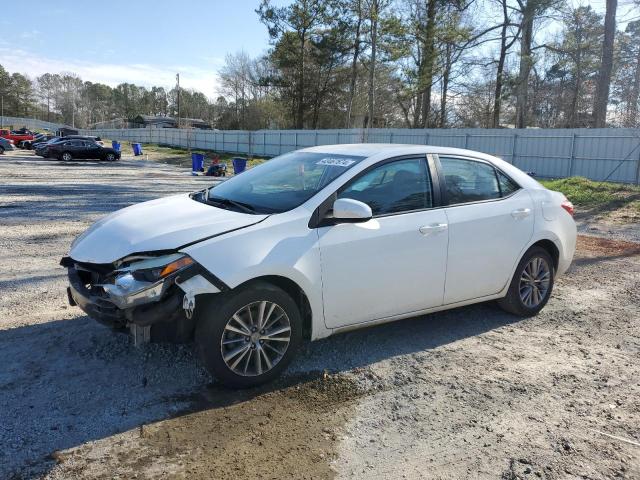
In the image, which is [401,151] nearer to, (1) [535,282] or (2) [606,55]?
(1) [535,282]

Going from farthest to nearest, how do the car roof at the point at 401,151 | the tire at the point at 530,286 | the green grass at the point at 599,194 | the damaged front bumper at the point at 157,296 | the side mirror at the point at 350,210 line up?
the green grass at the point at 599,194 < the tire at the point at 530,286 < the car roof at the point at 401,151 < the side mirror at the point at 350,210 < the damaged front bumper at the point at 157,296

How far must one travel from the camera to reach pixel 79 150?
3231cm

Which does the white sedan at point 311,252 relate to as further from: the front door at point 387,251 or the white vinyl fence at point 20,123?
the white vinyl fence at point 20,123

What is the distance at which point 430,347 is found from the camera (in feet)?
14.6

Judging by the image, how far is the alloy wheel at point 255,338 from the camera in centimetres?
352

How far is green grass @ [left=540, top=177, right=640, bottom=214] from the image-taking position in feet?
46.2

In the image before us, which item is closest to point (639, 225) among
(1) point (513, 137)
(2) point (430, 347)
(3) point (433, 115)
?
(2) point (430, 347)

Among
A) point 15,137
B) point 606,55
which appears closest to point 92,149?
point 15,137

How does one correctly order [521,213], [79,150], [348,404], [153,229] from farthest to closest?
1. [79,150]
2. [521,213]
3. [153,229]
4. [348,404]

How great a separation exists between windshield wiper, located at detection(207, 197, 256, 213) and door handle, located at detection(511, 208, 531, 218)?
2476 millimetres

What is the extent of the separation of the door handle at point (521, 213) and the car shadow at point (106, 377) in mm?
1060

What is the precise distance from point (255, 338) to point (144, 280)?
82cm

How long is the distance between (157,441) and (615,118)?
35163 millimetres

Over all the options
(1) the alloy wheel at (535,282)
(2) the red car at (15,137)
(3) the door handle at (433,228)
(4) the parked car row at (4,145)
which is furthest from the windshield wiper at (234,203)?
(2) the red car at (15,137)
